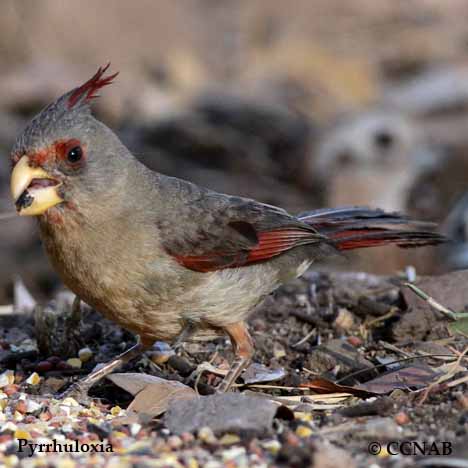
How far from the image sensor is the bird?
13.6 feet

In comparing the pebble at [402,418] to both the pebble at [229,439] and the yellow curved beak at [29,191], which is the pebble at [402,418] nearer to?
the pebble at [229,439]

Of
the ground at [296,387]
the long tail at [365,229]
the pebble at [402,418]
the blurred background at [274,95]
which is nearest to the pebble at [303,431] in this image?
the ground at [296,387]

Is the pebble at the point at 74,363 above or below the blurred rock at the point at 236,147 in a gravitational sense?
below

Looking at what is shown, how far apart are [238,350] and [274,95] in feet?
26.3

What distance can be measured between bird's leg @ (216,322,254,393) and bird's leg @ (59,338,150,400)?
1.33ft

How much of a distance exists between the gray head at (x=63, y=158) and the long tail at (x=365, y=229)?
1192 mm

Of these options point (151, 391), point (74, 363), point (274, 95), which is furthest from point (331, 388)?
point (274, 95)

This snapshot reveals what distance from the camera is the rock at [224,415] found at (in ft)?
11.7

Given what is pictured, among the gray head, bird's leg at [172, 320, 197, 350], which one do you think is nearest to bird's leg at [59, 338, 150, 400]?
bird's leg at [172, 320, 197, 350]

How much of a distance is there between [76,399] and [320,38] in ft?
33.6

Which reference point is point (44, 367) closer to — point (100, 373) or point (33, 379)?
point (33, 379)

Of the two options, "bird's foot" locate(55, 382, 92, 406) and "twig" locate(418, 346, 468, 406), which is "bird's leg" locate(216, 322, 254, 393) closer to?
"bird's foot" locate(55, 382, 92, 406)

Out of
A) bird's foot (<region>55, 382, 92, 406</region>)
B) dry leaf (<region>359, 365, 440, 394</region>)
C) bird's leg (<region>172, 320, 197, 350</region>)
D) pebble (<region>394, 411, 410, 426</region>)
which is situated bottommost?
bird's foot (<region>55, 382, 92, 406</region>)

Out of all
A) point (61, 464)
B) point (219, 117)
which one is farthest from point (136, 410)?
point (219, 117)
